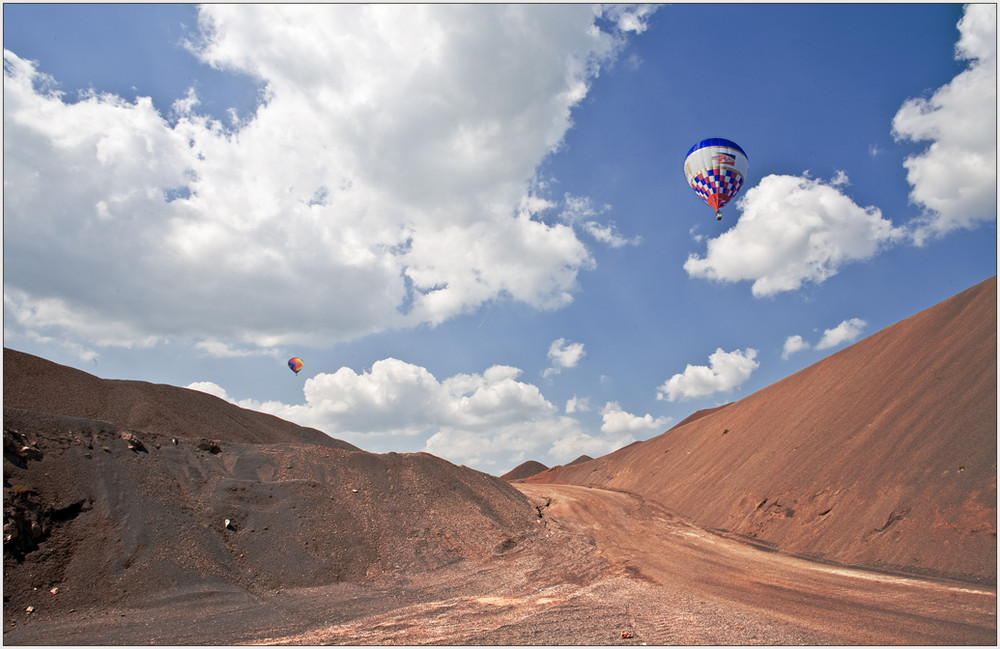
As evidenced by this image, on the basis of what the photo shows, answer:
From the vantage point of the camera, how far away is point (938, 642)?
867 centimetres

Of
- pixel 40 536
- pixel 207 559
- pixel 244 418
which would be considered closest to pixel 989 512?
pixel 207 559

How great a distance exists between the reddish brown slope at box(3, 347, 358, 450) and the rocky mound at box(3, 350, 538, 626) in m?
0.48

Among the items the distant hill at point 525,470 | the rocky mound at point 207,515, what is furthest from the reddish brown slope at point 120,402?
the distant hill at point 525,470

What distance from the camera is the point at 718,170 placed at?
27984 mm

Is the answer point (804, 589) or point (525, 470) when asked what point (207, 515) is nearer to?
point (804, 589)

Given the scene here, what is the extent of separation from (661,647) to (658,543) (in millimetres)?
11804

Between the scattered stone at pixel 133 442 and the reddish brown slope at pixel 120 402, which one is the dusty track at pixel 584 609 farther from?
the reddish brown slope at pixel 120 402

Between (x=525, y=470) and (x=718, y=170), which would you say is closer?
(x=718, y=170)

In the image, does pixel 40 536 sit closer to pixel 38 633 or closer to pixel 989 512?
pixel 38 633

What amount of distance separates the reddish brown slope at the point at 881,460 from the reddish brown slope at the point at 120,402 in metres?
25.1

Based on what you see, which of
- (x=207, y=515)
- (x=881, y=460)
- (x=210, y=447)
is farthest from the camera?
(x=210, y=447)

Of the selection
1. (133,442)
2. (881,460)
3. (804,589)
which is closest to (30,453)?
(133,442)

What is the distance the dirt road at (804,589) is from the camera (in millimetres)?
9336

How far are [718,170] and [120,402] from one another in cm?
3404
